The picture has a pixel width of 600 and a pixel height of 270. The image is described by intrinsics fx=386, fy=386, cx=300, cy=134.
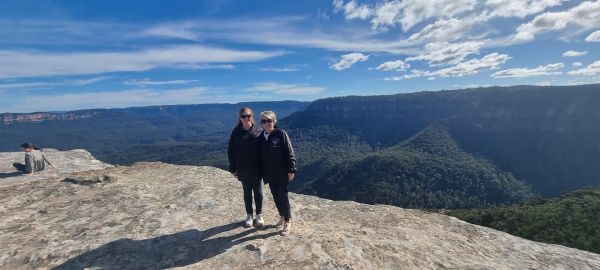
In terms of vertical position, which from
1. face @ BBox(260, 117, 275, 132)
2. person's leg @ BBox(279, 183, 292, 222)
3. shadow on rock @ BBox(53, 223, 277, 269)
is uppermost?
face @ BBox(260, 117, 275, 132)

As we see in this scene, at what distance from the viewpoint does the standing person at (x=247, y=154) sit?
360 inches

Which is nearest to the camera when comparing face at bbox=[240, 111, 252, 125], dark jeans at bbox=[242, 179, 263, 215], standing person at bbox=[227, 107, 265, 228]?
face at bbox=[240, 111, 252, 125]

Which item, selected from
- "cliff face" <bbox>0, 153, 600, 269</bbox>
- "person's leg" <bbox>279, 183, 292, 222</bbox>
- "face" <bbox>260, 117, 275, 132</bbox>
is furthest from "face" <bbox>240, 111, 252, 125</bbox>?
"cliff face" <bbox>0, 153, 600, 269</bbox>

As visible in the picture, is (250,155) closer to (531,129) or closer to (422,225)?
(422,225)

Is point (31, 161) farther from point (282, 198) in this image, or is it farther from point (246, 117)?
point (282, 198)

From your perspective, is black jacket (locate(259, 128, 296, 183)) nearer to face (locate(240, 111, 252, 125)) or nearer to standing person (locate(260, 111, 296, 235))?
standing person (locate(260, 111, 296, 235))

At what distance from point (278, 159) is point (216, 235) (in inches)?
92.8

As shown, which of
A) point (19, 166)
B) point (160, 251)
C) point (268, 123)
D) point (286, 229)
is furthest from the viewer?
point (19, 166)

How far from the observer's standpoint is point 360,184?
15025cm

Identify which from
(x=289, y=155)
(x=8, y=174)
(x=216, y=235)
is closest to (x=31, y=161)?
(x=8, y=174)

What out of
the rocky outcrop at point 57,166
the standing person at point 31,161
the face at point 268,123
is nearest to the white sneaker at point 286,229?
the face at point 268,123

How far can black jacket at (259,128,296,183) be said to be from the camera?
29.2ft

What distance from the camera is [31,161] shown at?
17328mm

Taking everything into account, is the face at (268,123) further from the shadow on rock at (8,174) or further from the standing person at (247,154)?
the shadow on rock at (8,174)
